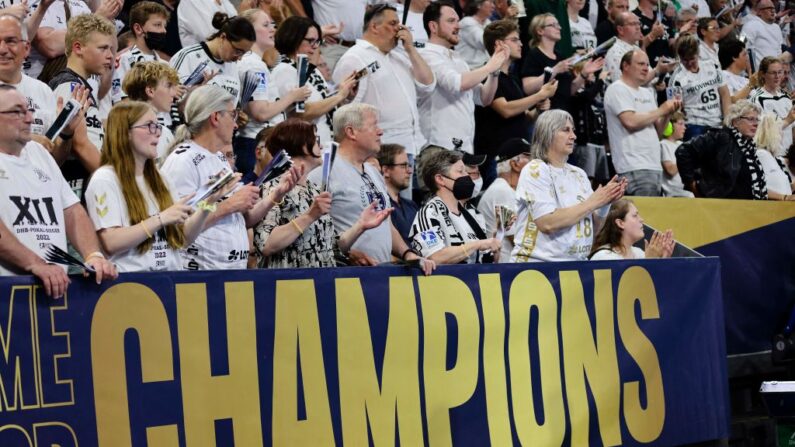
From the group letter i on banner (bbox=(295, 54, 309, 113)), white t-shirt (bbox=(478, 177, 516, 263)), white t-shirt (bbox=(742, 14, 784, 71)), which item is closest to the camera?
letter i on banner (bbox=(295, 54, 309, 113))

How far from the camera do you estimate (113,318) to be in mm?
5156

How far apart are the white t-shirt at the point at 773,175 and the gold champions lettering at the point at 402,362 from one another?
4.02 m

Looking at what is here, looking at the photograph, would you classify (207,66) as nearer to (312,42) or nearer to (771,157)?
(312,42)

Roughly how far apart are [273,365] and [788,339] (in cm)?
593

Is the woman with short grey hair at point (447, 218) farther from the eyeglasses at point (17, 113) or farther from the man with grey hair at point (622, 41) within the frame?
the man with grey hair at point (622, 41)

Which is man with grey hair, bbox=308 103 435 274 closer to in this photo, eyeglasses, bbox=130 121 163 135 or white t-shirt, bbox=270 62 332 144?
eyeglasses, bbox=130 121 163 135

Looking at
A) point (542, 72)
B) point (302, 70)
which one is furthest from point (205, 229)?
point (542, 72)

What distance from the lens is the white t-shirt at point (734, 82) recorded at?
14852mm

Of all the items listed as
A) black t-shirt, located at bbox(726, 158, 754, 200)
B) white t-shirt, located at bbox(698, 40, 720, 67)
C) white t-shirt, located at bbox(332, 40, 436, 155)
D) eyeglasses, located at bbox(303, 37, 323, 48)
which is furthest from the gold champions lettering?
white t-shirt, located at bbox(698, 40, 720, 67)

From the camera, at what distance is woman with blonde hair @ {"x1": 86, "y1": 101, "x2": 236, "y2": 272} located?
5.60 meters

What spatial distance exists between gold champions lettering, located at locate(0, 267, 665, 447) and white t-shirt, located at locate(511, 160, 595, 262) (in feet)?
1.16

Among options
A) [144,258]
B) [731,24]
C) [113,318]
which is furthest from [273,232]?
[731,24]

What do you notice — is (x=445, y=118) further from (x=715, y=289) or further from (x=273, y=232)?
(x=273, y=232)

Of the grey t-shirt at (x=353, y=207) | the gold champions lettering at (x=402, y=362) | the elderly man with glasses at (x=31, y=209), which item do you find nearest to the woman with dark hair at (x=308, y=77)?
the grey t-shirt at (x=353, y=207)
